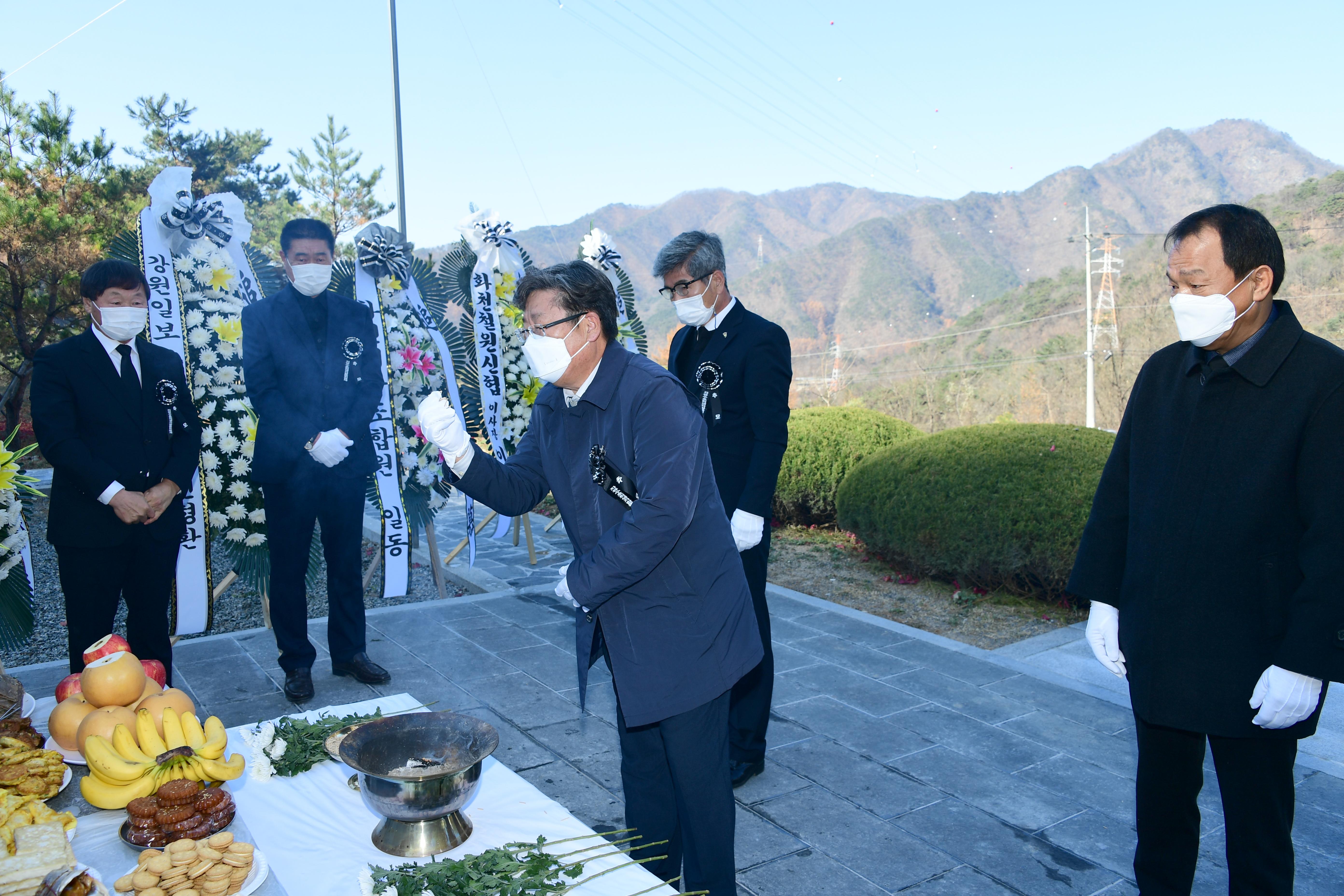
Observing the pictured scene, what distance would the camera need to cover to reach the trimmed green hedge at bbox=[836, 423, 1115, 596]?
6652 millimetres

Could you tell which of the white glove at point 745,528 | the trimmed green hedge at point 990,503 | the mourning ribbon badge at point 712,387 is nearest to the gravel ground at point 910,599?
the trimmed green hedge at point 990,503

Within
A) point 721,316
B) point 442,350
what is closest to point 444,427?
point 721,316

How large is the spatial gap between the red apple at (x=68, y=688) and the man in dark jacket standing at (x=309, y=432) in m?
1.90

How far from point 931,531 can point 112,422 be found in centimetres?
594

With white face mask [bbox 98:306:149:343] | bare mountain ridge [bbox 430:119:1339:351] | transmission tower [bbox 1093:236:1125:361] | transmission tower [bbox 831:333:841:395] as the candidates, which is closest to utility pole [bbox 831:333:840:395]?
transmission tower [bbox 831:333:841:395]

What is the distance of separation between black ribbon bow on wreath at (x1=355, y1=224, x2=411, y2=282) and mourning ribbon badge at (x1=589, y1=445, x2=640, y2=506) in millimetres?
4276

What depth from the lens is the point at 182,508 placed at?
4285mm

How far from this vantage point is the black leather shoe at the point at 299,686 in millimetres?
4492

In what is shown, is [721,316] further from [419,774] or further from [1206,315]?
[419,774]

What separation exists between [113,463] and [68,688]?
1739mm

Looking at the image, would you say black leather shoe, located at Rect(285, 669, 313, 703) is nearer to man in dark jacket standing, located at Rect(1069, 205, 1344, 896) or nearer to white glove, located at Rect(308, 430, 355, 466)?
white glove, located at Rect(308, 430, 355, 466)

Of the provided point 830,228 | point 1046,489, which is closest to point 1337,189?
point 1046,489

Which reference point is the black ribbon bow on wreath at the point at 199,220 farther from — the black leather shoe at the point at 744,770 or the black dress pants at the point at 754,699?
the black leather shoe at the point at 744,770

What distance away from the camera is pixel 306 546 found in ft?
15.1
